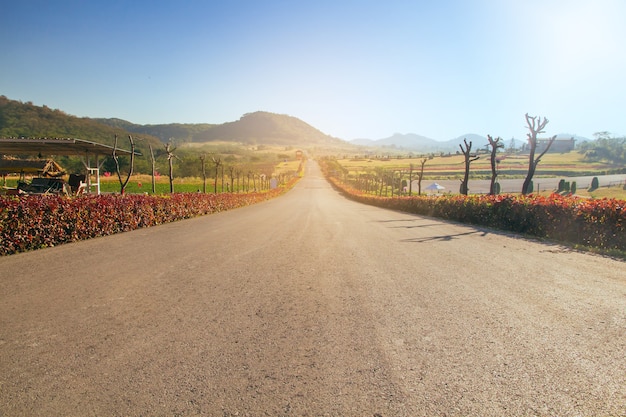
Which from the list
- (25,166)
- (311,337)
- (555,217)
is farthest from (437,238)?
(25,166)

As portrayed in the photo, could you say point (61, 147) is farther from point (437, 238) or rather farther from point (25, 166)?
point (437, 238)

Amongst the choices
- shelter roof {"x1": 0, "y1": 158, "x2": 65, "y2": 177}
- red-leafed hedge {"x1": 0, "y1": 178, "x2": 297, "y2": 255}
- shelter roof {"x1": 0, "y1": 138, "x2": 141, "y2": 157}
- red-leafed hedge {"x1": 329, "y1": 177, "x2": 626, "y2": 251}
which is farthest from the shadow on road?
shelter roof {"x1": 0, "y1": 158, "x2": 65, "y2": 177}

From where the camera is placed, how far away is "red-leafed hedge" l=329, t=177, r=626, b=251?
385 inches

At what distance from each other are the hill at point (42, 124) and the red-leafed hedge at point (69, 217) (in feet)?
213

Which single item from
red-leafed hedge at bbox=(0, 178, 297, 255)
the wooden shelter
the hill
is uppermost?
the hill

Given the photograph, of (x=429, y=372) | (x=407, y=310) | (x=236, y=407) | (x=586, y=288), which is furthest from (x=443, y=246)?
(x=236, y=407)

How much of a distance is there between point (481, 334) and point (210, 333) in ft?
10.2

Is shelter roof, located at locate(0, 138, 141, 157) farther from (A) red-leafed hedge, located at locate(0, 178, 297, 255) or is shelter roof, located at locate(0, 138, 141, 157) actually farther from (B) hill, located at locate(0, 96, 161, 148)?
(B) hill, located at locate(0, 96, 161, 148)

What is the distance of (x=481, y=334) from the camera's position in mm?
4184

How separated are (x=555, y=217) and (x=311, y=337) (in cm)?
1064

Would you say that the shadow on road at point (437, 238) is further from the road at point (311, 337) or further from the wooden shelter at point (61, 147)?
the wooden shelter at point (61, 147)

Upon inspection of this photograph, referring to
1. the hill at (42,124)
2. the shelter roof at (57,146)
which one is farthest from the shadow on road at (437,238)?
the hill at (42,124)

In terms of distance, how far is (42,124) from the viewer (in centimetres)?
7588

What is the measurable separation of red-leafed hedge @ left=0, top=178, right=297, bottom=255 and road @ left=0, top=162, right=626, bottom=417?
90 centimetres
